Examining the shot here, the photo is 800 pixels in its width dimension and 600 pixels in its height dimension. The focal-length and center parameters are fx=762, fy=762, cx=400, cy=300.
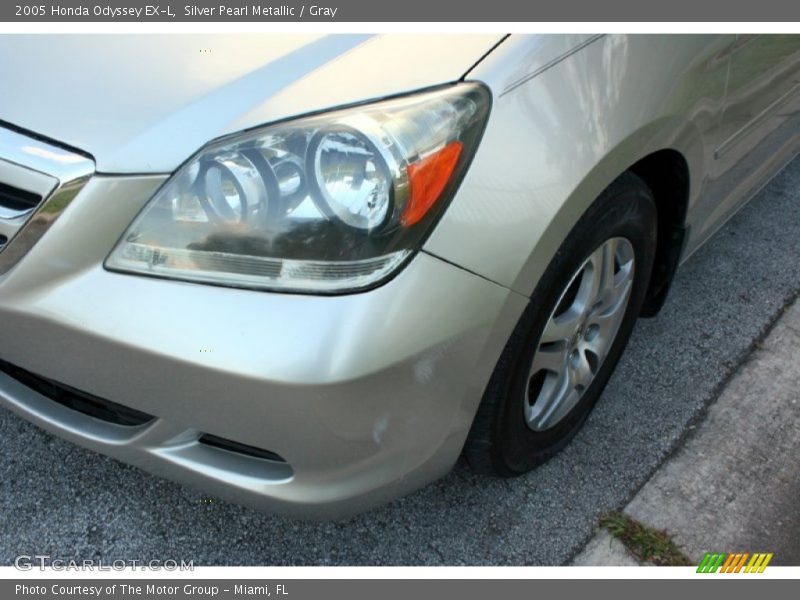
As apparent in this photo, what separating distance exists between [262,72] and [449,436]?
2.65 ft

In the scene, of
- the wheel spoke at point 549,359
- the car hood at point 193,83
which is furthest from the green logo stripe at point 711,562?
the car hood at point 193,83

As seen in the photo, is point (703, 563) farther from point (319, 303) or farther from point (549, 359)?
point (319, 303)

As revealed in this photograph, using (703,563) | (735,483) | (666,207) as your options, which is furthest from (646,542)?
(666,207)

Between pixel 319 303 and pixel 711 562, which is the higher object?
pixel 319 303

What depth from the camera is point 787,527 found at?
200 centimetres

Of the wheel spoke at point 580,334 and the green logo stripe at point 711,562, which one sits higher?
the wheel spoke at point 580,334

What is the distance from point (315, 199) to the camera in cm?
Answer: 136

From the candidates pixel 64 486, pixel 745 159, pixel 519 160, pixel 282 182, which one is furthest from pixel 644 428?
pixel 64 486

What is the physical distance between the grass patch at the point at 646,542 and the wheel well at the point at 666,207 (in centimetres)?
72

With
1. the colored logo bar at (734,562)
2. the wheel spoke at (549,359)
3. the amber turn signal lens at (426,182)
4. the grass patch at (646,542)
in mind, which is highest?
the amber turn signal lens at (426,182)

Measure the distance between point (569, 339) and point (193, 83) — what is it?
1.05 metres

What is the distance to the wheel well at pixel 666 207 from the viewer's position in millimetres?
1935

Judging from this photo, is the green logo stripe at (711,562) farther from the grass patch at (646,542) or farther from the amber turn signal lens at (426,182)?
the amber turn signal lens at (426,182)

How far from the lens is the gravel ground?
1.88 m
